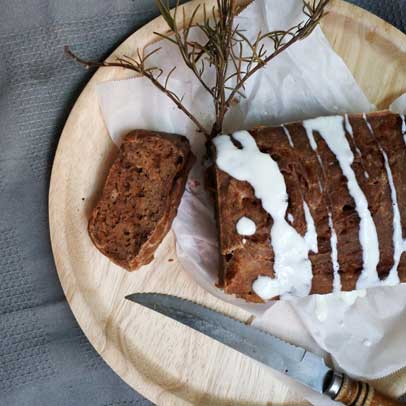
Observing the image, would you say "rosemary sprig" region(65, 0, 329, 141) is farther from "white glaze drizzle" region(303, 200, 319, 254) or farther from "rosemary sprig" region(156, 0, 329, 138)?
"white glaze drizzle" region(303, 200, 319, 254)

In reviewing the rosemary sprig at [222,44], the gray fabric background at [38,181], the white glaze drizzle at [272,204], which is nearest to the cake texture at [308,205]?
the white glaze drizzle at [272,204]

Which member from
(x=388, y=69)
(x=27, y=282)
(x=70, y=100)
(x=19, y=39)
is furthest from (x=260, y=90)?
(x=27, y=282)

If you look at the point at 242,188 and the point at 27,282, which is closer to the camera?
the point at 242,188

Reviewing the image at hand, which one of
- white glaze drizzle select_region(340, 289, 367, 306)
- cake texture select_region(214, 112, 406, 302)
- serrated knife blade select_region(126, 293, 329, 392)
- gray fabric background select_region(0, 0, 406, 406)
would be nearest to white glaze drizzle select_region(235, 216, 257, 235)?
cake texture select_region(214, 112, 406, 302)

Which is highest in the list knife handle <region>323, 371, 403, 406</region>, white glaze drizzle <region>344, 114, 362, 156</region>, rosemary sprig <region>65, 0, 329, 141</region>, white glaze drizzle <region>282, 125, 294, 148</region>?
rosemary sprig <region>65, 0, 329, 141</region>

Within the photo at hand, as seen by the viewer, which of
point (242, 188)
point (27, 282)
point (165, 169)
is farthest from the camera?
point (27, 282)

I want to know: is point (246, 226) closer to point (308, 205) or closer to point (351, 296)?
point (308, 205)

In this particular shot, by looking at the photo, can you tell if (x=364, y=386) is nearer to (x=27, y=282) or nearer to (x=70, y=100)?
(x=27, y=282)
